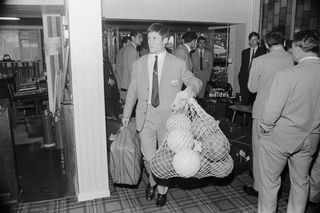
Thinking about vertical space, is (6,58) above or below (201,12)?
below

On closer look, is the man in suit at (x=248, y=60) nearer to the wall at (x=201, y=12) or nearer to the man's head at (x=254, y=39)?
the man's head at (x=254, y=39)

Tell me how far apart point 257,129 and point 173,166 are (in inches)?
39.2

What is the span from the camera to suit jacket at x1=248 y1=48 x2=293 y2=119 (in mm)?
2654

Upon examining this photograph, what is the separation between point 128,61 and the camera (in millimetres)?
5117

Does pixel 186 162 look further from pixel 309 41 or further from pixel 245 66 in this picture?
pixel 245 66

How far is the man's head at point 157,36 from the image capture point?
259cm

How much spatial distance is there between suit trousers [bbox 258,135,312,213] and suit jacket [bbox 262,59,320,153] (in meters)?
0.06

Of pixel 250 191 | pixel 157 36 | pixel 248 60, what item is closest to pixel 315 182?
pixel 250 191

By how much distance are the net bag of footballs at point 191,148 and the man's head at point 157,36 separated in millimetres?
626

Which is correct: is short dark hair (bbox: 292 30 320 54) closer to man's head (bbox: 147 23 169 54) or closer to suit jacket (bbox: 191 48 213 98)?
man's head (bbox: 147 23 169 54)

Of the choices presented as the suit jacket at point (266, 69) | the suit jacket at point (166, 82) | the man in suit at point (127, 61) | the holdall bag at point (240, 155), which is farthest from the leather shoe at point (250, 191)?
the man in suit at point (127, 61)

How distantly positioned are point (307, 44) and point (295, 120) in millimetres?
547

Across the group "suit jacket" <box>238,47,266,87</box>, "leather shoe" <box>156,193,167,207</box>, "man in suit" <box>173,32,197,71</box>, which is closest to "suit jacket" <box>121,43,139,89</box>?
"man in suit" <box>173,32,197,71</box>

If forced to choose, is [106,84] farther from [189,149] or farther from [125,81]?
[189,149]
